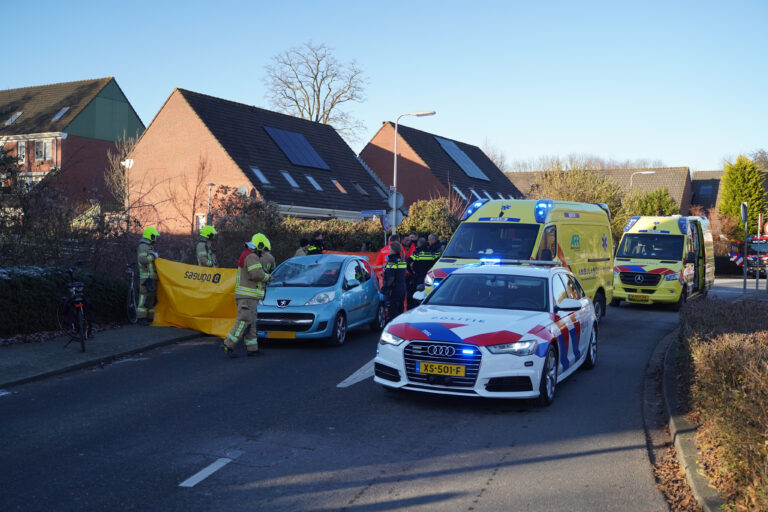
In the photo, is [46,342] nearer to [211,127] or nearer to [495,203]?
[495,203]

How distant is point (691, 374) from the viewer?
298 inches

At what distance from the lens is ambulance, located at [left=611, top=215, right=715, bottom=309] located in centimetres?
2023

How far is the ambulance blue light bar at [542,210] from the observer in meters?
14.6

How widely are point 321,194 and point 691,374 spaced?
28945 millimetres

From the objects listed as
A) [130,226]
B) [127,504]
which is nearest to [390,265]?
[130,226]

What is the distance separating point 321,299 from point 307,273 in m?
1.11

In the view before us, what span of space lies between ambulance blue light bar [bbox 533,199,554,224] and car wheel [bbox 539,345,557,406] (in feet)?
20.8

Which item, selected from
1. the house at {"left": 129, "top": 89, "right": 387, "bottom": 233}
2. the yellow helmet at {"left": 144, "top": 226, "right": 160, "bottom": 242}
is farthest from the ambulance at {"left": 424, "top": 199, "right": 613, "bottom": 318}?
the house at {"left": 129, "top": 89, "right": 387, "bottom": 233}

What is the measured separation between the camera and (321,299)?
12.5 metres

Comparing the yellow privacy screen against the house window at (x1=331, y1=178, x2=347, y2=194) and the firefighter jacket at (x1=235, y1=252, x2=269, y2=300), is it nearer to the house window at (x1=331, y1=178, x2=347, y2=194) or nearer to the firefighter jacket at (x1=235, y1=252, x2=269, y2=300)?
the firefighter jacket at (x1=235, y1=252, x2=269, y2=300)

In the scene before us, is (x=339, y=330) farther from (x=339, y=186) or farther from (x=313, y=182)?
(x=339, y=186)

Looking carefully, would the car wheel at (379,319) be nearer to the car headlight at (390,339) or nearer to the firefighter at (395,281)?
the firefighter at (395,281)

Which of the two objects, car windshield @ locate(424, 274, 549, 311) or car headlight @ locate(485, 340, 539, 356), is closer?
car headlight @ locate(485, 340, 539, 356)

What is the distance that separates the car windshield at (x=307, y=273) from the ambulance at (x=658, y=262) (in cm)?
1035
